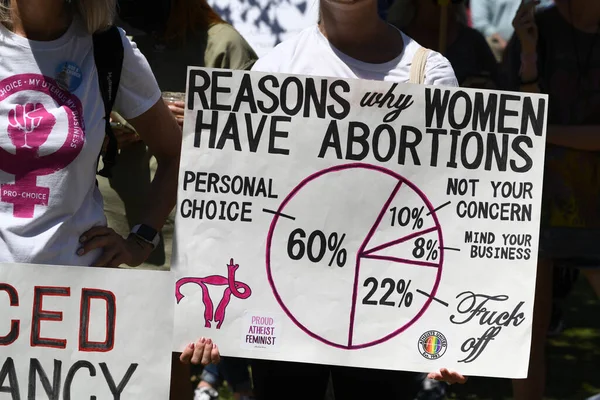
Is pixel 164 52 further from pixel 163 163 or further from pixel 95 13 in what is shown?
pixel 95 13

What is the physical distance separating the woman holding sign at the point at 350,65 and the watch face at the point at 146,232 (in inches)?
19.5

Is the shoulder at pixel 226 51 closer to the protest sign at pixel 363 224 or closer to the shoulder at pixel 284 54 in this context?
the shoulder at pixel 284 54

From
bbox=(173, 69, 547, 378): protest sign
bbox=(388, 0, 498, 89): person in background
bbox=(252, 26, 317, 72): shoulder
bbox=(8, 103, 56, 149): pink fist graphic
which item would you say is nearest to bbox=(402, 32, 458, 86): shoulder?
bbox=(173, 69, 547, 378): protest sign

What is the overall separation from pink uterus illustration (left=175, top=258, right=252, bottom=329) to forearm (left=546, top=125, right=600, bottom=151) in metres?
1.85

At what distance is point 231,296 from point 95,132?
0.56 m

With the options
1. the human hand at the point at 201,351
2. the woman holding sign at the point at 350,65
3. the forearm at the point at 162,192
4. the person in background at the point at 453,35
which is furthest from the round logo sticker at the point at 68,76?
the person in background at the point at 453,35

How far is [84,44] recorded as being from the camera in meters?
2.88

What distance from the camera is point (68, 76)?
2812 millimetres

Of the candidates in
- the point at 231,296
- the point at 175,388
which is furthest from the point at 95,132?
the point at 175,388

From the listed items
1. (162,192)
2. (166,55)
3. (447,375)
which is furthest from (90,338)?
(166,55)

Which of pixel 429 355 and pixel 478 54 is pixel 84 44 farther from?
pixel 478 54

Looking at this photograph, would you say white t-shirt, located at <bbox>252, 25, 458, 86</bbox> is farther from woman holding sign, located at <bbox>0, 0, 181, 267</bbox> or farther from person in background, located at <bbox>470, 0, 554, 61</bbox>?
person in background, located at <bbox>470, 0, 554, 61</bbox>

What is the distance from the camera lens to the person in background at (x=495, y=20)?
4.89 m

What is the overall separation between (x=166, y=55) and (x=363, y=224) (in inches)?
54.6
